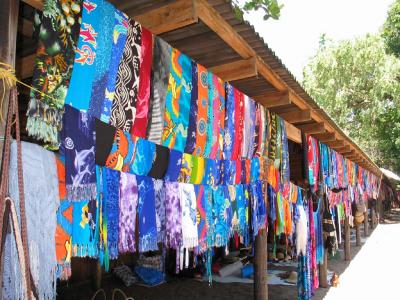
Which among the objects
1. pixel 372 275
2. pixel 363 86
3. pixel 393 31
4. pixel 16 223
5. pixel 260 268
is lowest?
pixel 372 275

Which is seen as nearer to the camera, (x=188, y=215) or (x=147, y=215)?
(x=147, y=215)

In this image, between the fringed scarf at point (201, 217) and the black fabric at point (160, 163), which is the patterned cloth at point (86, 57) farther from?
the fringed scarf at point (201, 217)

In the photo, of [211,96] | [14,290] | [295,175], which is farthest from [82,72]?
[295,175]

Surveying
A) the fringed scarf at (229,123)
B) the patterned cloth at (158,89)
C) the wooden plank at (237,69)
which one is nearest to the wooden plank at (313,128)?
the fringed scarf at (229,123)

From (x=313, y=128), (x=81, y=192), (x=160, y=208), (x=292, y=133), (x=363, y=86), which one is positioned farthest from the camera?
(x=363, y=86)

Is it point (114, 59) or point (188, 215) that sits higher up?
point (114, 59)

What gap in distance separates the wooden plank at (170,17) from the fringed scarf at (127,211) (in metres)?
1.04

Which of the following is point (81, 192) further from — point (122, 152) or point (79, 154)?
point (122, 152)

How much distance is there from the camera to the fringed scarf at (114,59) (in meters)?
2.10

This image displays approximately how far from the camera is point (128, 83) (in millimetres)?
2312

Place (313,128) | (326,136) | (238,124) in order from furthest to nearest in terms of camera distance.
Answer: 1. (326,136)
2. (313,128)
3. (238,124)

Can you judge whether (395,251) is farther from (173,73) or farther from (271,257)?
(173,73)

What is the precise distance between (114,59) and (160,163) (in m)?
0.77

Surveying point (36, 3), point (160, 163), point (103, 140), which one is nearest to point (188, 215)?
point (160, 163)
